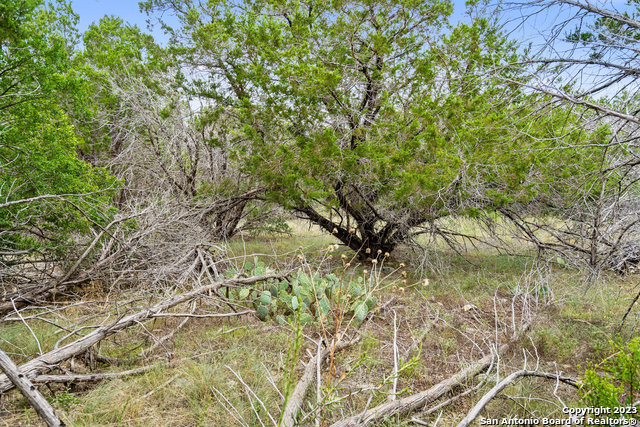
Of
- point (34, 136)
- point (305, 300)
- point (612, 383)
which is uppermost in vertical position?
point (34, 136)

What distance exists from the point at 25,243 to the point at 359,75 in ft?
16.4

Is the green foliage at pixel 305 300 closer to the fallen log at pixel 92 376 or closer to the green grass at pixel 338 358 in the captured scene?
the green grass at pixel 338 358

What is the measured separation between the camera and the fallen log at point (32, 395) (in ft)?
5.53

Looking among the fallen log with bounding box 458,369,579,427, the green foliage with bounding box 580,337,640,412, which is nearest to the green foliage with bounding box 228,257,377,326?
the fallen log with bounding box 458,369,579,427

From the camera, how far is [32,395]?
1709 millimetres

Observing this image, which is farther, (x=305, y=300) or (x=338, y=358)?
(x=305, y=300)

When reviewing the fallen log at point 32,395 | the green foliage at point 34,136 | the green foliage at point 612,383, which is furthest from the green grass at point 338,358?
the green foliage at point 34,136

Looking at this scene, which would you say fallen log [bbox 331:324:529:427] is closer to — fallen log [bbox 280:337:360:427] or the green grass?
the green grass

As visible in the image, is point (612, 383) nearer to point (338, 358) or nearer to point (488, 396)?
point (488, 396)

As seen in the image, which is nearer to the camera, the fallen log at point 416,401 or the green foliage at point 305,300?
the fallen log at point 416,401

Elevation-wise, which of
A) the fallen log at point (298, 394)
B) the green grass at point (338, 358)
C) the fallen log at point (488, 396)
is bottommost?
the green grass at point (338, 358)

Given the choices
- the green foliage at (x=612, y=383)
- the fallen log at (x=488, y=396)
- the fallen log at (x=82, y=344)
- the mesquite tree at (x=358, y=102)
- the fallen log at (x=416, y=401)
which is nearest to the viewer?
the green foliage at (x=612, y=383)

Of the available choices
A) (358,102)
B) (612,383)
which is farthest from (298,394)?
(358,102)

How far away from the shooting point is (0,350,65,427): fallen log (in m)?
1.68
